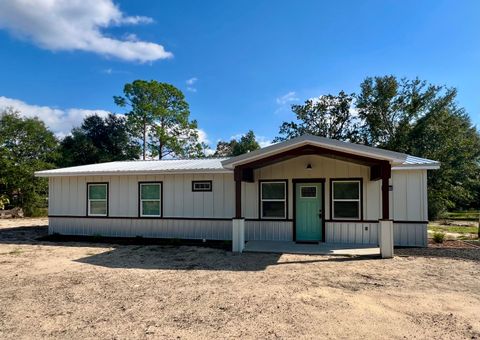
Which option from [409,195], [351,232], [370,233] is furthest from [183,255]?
[409,195]

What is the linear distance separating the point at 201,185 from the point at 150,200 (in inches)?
77.3

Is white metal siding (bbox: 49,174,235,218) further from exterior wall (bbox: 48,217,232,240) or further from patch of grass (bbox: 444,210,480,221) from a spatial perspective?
patch of grass (bbox: 444,210,480,221)

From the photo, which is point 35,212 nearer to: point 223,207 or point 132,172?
point 132,172

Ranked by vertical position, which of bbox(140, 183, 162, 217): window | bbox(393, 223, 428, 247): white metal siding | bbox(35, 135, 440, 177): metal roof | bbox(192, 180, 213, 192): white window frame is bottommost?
bbox(393, 223, 428, 247): white metal siding

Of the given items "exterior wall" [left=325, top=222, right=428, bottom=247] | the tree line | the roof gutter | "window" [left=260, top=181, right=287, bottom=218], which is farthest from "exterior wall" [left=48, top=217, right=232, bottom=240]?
the tree line

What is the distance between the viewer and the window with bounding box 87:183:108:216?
1268 centimetres

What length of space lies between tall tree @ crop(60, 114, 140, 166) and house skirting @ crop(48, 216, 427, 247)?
1997 cm

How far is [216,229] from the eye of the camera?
Result: 11.6 m

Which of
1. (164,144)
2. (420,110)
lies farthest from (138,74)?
(420,110)

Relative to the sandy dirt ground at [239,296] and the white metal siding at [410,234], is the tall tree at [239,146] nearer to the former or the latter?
the white metal siding at [410,234]

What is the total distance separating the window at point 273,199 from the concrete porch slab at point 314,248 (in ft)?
3.39

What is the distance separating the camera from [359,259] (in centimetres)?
857

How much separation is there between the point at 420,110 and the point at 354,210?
1895 centimetres

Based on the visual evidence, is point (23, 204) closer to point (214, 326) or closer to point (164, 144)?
point (164, 144)
